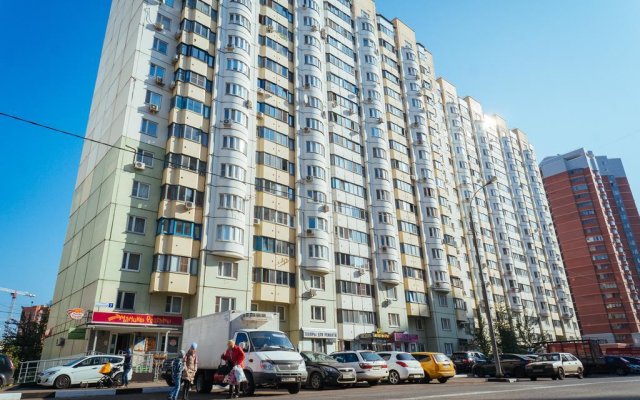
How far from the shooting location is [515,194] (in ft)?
268

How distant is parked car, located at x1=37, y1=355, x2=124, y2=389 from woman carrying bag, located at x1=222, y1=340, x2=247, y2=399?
10.4 metres

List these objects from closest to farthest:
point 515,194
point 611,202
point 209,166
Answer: point 209,166
point 515,194
point 611,202

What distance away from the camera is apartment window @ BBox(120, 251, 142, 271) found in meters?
30.1

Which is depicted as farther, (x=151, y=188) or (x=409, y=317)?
(x=409, y=317)

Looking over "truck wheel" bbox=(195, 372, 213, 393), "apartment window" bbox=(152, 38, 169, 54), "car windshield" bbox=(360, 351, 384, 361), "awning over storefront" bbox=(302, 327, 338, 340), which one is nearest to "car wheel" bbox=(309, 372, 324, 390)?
"car windshield" bbox=(360, 351, 384, 361)

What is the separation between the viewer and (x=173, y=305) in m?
31.3

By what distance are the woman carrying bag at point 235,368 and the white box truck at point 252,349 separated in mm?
643

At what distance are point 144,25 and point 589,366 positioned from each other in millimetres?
47665

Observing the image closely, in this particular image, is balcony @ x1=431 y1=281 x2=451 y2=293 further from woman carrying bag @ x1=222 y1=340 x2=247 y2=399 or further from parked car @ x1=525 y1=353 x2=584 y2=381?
woman carrying bag @ x1=222 y1=340 x2=247 y2=399

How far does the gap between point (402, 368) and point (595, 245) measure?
367 ft

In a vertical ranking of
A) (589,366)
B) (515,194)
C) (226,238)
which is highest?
(515,194)

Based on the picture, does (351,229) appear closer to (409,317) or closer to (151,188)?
(409,317)

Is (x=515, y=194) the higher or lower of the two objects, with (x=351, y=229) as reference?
higher

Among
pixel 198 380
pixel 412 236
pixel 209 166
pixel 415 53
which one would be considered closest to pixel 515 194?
pixel 415 53
